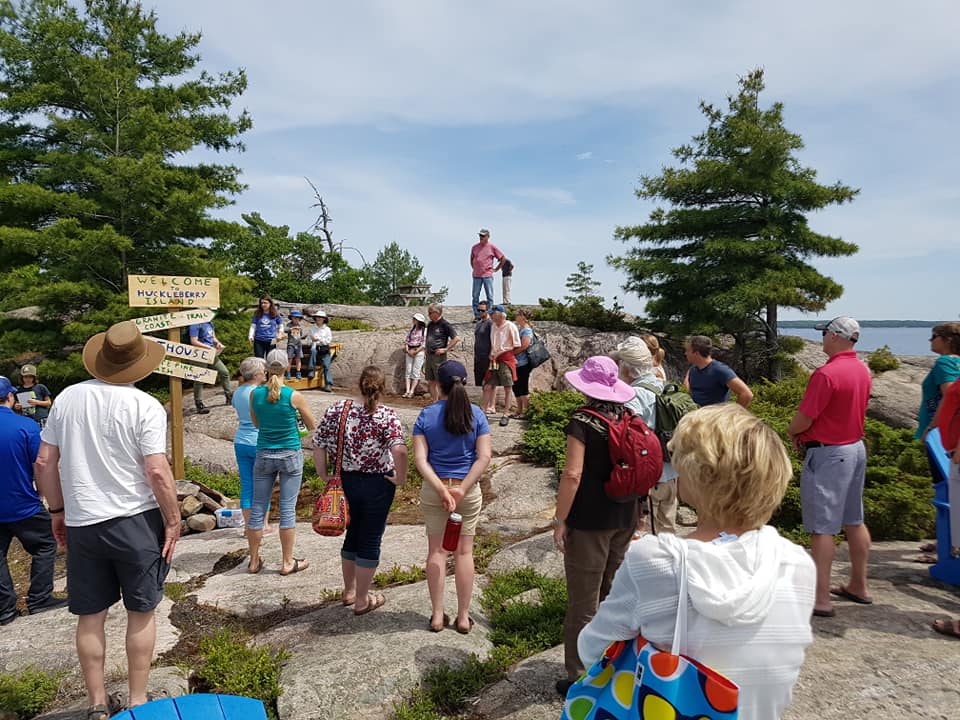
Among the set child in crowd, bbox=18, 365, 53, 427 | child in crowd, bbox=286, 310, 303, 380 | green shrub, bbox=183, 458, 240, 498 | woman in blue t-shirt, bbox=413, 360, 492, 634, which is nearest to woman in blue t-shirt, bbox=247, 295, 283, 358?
child in crowd, bbox=286, 310, 303, 380

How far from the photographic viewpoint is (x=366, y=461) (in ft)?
14.2

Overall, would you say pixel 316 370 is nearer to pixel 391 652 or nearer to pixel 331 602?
pixel 331 602

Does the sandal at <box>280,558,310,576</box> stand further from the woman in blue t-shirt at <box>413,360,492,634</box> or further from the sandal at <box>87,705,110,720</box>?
the sandal at <box>87,705,110,720</box>

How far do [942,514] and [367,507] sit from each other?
446 cm

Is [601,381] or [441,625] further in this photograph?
[441,625]

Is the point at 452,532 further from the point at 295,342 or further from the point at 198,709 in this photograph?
the point at 295,342

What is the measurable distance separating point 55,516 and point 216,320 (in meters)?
11.6

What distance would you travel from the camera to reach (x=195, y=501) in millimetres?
8180

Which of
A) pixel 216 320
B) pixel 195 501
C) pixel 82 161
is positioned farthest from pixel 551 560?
pixel 82 161

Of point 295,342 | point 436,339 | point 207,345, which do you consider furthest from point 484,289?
point 207,345

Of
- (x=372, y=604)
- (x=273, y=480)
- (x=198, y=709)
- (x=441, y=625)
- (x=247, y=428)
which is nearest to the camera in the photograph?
(x=198, y=709)

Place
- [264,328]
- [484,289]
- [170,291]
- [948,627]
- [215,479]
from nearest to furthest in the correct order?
[948,627] < [170,291] < [215,479] < [264,328] < [484,289]

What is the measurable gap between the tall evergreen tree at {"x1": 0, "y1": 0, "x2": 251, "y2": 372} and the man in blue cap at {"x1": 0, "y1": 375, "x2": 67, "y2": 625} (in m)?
8.16

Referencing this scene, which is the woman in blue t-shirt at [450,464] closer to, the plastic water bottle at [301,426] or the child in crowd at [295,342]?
the plastic water bottle at [301,426]
